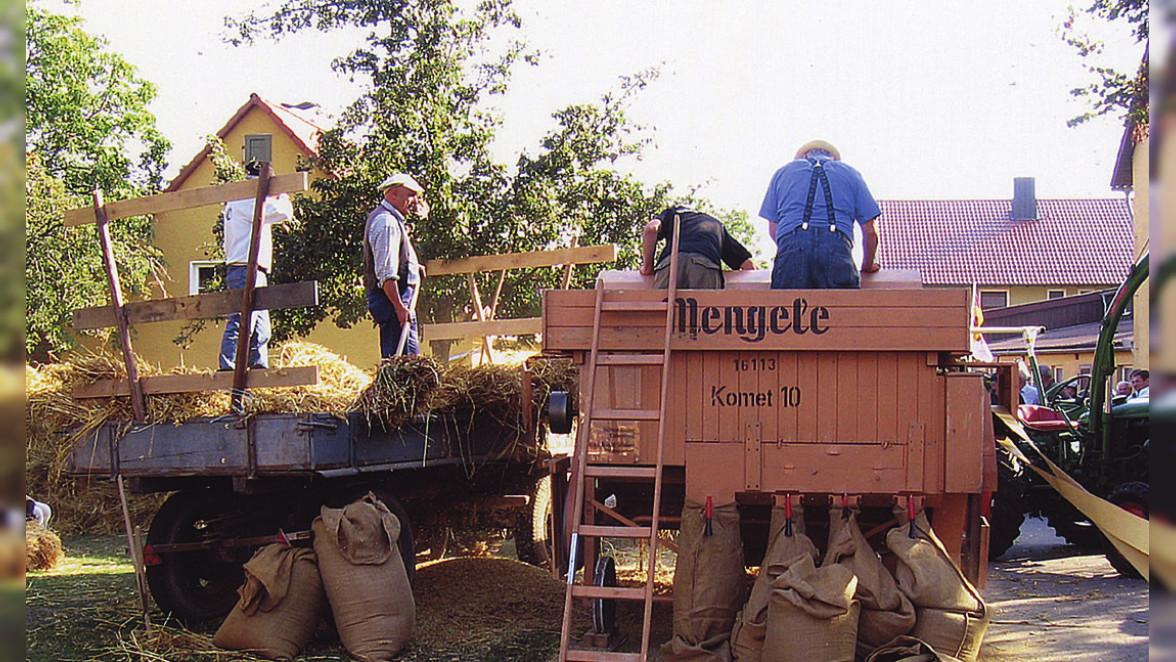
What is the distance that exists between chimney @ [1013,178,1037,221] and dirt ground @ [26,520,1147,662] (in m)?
41.1

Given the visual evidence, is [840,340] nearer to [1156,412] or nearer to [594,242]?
[1156,412]

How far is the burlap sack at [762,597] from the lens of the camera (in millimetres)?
5203

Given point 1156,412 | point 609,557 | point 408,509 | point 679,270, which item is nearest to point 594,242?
point 408,509

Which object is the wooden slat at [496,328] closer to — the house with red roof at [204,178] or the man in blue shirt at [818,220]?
the man in blue shirt at [818,220]

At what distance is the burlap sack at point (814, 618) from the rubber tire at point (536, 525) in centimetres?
363

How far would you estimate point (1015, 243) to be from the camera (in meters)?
46.2

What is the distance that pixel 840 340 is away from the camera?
559 cm

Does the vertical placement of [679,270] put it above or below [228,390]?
above

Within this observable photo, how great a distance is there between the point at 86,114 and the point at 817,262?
87.0 feet

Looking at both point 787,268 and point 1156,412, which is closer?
point 1156,412

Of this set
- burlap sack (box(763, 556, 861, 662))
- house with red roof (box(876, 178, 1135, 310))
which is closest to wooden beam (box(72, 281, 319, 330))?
burlap sack (box(763, 556, 861, 662))

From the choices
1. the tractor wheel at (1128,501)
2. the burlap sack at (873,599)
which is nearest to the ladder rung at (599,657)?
the burlap sack at (873,599)

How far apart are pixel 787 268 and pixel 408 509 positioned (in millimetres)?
3636

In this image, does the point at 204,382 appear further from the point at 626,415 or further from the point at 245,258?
the point at 626,415
